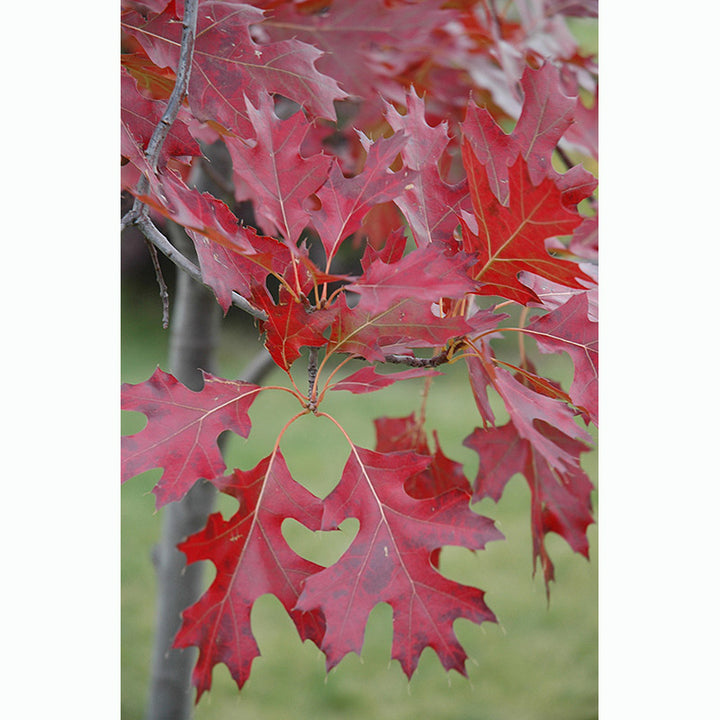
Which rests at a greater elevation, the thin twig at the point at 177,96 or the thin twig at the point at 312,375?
the thin twig at the point at 177,96

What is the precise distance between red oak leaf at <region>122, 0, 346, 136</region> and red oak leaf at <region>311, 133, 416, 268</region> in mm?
104

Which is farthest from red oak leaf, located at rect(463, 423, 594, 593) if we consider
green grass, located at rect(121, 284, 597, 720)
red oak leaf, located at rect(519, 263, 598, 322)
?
green grass, located at rect(121, 284, 597, 720)

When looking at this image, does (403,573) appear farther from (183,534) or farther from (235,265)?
(183,534)

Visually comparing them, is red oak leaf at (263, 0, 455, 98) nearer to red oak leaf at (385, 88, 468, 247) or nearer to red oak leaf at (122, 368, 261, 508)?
red oak leaf at (385, 88, 468, 247)

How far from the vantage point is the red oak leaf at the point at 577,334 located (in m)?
0.44

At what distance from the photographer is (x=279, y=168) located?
0.41 m

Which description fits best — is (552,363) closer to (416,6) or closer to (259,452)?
(259,452)

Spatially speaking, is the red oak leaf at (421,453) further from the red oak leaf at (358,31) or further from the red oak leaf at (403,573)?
the red oak leaf at (358,31)

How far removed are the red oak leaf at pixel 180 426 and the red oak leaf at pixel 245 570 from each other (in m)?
0.02

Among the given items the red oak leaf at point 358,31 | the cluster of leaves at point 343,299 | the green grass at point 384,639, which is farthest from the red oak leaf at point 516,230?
the green grass at point 384,639

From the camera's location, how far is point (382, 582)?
43cm

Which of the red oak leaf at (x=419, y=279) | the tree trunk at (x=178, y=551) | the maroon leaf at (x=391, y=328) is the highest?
the red oak leaf at (x=419, y=279)

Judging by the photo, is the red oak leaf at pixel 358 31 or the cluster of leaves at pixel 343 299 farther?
the red oak leaf at pixel 358 31
